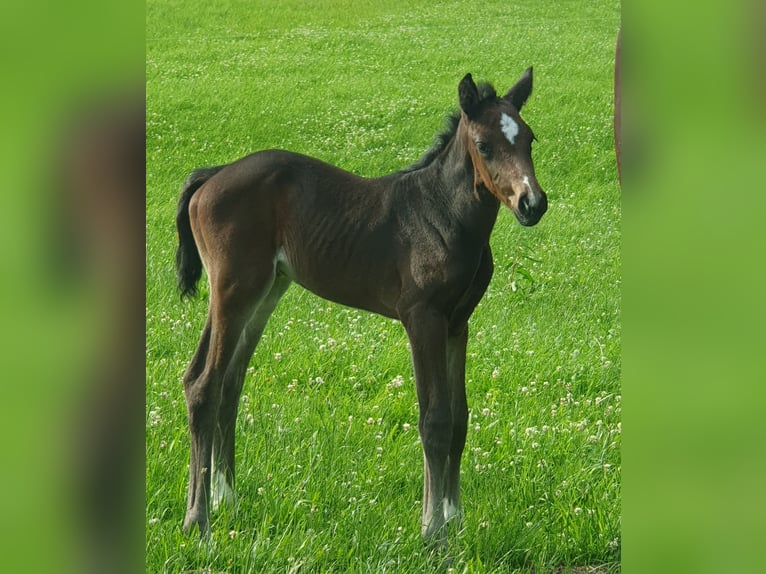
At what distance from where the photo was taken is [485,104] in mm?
2885

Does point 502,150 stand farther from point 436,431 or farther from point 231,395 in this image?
point 231,395

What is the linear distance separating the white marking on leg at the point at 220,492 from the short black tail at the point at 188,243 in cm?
74

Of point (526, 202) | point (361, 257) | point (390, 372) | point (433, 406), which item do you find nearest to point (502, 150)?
point (526, 202)

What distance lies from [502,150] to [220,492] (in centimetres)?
162

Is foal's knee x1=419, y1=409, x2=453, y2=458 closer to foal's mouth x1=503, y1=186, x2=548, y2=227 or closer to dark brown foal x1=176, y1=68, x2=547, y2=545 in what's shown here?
dark brown foal x1=176, y1=68, x2=547, y2=545

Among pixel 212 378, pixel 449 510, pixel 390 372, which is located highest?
pixel 212 378

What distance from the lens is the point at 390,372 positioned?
15.3ft

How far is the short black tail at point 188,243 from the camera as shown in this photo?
351 centimetres

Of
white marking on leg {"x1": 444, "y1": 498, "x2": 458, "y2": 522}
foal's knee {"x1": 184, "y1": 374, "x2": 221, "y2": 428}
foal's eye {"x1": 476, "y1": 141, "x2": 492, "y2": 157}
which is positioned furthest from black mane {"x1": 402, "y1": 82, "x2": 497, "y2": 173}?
white marking on leg {"x1": 444, "y1": 498, "x2": 458, "y2": 522}

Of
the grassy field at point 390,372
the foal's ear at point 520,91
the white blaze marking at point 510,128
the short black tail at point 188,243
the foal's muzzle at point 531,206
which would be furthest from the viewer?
the short black tail at point 188,243

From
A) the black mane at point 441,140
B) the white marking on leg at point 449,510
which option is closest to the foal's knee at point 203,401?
the white marking on leg at point 449,510

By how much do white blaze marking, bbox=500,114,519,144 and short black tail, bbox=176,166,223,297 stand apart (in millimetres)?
1200

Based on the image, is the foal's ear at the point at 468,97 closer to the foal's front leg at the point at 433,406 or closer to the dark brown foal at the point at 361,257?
the dark brown foal at the point at 361,257
